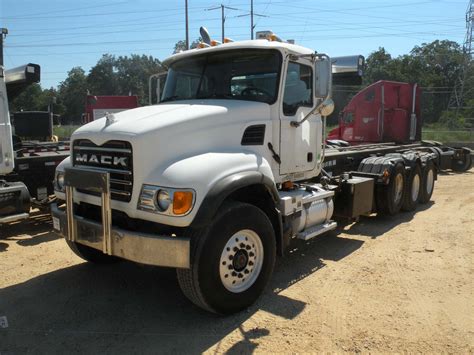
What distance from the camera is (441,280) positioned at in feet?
16.5

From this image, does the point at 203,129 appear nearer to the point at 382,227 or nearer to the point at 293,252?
the point at 293,252

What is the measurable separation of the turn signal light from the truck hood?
2.09 feet

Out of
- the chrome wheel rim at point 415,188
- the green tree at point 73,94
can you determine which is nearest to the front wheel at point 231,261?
the chrome wheel rim at point 415,188

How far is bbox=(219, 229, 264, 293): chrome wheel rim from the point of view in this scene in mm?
4000

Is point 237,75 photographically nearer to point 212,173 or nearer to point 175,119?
point 175,119

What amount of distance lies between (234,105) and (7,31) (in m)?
3.90

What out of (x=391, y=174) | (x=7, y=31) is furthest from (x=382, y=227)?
(x=7, y=31)

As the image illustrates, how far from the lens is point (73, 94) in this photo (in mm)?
85750

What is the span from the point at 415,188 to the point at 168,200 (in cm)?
691

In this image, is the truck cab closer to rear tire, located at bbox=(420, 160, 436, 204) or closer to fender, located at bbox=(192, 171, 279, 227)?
fender, located at bbox=(192, 171, 279, 227)

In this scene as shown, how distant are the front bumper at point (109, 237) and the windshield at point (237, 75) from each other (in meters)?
1.79

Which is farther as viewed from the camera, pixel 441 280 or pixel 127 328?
pixel 441 280

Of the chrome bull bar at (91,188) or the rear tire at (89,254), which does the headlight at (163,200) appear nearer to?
the chrome bull bar at (91,188)

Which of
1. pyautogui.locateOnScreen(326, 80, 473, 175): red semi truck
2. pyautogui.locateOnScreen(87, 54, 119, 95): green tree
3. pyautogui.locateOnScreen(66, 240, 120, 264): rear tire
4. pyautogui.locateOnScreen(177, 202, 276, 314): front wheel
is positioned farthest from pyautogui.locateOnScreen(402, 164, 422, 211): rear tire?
pyautogui.locateOnScreen(87, 54, 119, 95): green tree
